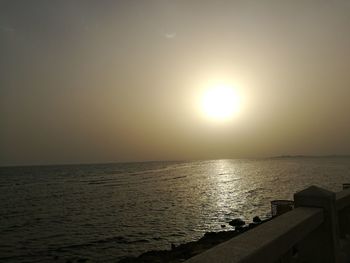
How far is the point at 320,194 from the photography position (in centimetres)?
432

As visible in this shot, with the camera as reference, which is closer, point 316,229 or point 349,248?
point 316,229

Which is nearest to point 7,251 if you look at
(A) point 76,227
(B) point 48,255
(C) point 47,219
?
(B) point 48,255

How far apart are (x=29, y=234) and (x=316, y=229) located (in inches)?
1022

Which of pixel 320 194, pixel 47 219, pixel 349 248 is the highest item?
pixel 320 194

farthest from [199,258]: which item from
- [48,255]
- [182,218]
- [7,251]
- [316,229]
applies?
[182,218]

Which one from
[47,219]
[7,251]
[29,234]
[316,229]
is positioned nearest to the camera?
[316,229]

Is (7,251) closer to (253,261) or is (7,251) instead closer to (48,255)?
(48,255)

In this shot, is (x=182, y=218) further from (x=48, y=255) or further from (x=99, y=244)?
(x=48, y=255)

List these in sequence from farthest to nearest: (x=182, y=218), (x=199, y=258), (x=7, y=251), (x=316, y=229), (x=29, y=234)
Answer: (x=182, y=218), (x=29, y=234), (x=7, y=251), (x=316, y=229), (x=199, y=258)

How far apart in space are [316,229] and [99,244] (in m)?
19.3

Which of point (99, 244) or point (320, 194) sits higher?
point (320, 194)

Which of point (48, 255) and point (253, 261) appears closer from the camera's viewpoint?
point (253, 261)

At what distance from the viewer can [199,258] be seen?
2428 millimetres

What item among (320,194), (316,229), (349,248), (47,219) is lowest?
(47,219)
